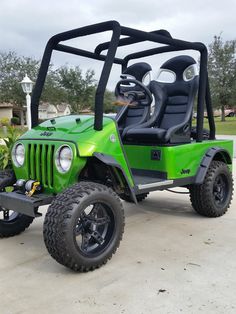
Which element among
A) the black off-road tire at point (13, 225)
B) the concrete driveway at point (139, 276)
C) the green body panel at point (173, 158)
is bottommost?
the concrete driveway at point (139, 276)

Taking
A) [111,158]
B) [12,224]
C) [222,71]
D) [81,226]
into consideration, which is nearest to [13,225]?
[12,224]

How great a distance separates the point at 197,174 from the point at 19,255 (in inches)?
83.2

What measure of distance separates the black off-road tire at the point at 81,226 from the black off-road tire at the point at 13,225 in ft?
3.64

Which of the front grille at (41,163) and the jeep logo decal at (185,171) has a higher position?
the front grille at (41,163)

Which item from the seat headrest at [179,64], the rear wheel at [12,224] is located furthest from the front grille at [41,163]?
the seat headrest at [179,64]

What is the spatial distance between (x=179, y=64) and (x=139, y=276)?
2854 millimetres

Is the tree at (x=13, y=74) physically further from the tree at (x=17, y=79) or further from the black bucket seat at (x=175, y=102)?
the black bucket seat at (x=175, y=102)

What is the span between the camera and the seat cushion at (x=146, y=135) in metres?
4.36

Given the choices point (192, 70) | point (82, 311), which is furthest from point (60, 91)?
point (82, 311)

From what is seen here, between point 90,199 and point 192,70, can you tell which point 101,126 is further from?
point 192,70

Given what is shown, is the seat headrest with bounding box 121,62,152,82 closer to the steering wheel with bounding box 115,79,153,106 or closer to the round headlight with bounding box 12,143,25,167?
the steering wheel with bounding box 115,79,153,106

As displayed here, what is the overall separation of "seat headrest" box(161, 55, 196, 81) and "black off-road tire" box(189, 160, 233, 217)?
1.18 meters

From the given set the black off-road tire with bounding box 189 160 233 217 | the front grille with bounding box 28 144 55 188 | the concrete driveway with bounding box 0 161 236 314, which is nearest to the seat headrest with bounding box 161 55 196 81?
the black off-road tire with bounding box 189 160 233 217

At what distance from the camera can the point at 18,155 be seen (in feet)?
A: 12.7
